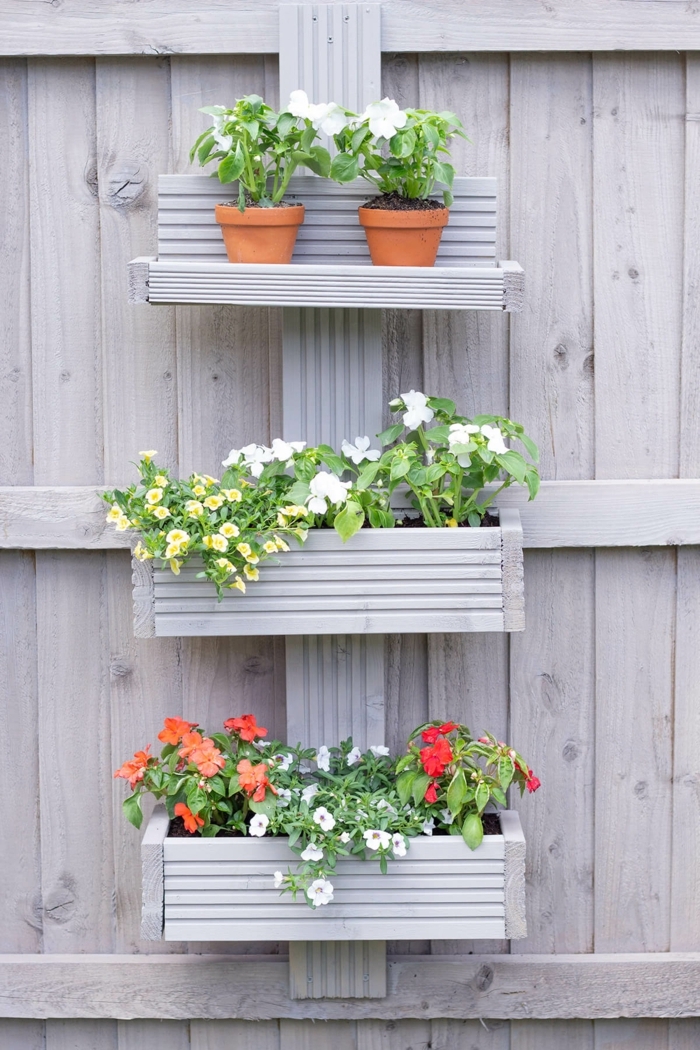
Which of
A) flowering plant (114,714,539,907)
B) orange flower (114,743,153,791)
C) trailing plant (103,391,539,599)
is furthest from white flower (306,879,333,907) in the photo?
trailing plant (103,391,539,599)

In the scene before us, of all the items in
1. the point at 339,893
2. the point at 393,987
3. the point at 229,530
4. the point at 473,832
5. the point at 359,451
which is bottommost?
the point at 393,987

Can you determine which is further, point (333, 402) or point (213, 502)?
point (333, 402)

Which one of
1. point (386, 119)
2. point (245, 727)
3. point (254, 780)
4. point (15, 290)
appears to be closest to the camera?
point (386, 119)

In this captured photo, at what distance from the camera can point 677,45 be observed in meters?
1.96

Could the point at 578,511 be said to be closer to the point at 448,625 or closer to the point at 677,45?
the point at 448,625

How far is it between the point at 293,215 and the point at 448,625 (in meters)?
0.70

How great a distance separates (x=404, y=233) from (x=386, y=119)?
173 mm

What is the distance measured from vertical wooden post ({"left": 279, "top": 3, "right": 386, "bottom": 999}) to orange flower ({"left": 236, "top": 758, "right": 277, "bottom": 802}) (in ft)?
0.62

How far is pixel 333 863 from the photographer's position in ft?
5.95

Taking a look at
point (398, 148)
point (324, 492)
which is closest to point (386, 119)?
point (398, 148)

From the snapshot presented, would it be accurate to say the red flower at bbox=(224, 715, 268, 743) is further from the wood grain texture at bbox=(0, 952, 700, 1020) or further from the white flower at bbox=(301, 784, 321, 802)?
the wood grain texture at bbox=(0, 952, 700, 1020)

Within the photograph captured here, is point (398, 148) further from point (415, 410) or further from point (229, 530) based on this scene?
point (229, 530)

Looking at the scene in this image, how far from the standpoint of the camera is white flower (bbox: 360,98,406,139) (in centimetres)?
173

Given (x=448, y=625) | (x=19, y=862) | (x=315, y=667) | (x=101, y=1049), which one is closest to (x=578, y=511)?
(x=448, y=625)
